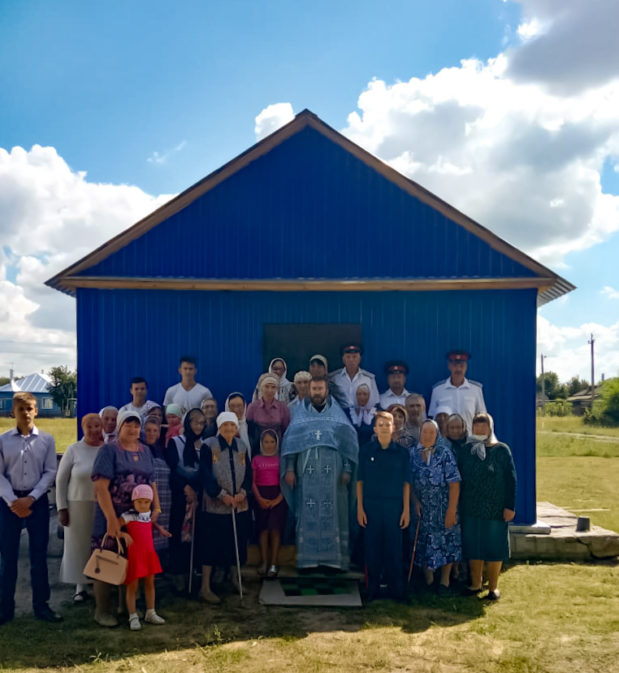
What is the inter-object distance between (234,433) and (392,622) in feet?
6.81

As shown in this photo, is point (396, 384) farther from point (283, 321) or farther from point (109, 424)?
point (109, 424)

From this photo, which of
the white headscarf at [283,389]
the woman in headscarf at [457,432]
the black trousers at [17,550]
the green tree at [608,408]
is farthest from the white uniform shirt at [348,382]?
the green tree at [608,408]

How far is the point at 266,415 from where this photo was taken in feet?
20.4

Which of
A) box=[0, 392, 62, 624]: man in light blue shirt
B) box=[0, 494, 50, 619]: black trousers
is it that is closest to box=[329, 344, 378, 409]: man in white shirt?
box=[0, 392, 62, 624]: man in light blue shirt

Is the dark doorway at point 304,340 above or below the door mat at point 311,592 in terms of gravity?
above

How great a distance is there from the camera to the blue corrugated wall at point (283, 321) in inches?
309

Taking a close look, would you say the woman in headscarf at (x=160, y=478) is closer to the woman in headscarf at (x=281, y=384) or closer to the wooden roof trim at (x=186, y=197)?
the woman in headscarf at (x=281, y=384)

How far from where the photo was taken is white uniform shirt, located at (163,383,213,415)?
728cm

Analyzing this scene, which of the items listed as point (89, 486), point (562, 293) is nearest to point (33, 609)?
point (89, 486)

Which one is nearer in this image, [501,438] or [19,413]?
[19,413]

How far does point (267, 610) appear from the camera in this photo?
17.9ft

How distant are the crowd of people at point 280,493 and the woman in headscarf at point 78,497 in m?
0.01

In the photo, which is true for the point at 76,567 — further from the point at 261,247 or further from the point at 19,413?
the point at 261,247

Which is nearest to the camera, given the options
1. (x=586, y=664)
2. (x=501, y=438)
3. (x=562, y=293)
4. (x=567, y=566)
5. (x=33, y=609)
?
(x=586, y=664)
